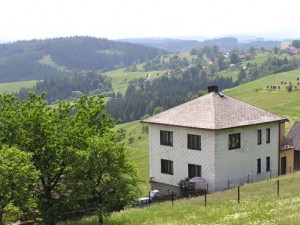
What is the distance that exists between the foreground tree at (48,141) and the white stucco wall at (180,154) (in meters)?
17.4

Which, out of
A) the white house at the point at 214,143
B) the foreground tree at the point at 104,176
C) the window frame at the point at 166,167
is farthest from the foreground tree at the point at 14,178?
the window frame at the point at 166,167

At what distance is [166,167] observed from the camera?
56.6m

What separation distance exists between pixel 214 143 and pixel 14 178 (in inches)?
1012

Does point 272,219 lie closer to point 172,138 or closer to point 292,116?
point 172,138

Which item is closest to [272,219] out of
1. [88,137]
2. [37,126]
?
[88,137]

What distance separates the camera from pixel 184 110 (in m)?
55.9

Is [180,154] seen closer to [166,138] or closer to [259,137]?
[166,138]

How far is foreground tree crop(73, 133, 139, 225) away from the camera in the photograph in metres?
34.3

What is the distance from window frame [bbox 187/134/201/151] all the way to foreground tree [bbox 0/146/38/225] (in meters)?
24.6

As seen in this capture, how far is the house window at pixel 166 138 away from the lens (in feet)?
183

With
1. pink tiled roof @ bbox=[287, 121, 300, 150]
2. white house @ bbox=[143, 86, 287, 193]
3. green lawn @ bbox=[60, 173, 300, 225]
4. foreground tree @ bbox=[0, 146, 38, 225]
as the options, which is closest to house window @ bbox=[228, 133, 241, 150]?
white house @ bbox=[143, 86, 287, 193]

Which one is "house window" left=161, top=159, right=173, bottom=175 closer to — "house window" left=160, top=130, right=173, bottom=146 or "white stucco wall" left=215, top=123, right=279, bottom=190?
"house window" left=160, top=130, right=173, bottom=146

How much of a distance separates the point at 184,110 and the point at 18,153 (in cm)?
2767

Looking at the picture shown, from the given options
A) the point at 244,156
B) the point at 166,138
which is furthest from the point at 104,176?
the point at 244,156
